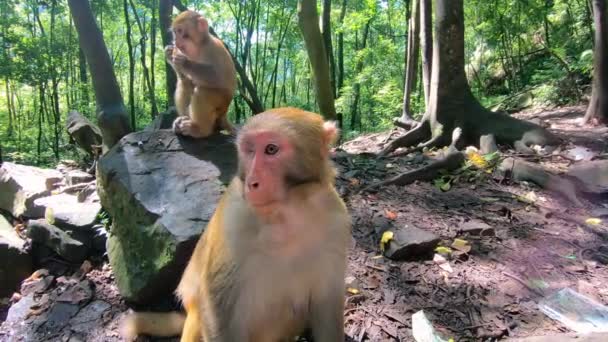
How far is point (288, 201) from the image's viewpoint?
1784 mm

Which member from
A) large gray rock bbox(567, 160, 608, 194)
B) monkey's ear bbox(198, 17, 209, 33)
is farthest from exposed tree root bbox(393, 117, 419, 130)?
monkey's ear bbox(198, 17, 209, 33)

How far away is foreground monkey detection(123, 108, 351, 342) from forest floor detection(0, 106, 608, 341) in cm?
86

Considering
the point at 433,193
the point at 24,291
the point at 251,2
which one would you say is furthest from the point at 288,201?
the point at 251,2

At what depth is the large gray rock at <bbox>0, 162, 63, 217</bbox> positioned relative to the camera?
5555mm

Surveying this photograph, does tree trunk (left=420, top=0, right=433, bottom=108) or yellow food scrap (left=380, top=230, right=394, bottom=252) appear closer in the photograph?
yellow food scrap (left=380, top=230, right=394, bottom=252)

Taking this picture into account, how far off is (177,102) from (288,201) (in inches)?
138

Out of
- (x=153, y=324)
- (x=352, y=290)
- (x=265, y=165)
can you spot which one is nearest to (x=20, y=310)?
(x=153, y=324)

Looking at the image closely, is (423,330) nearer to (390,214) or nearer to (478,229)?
(478,229)

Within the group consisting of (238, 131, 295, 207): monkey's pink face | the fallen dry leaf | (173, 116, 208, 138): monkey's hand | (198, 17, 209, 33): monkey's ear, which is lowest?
the fallen dry leaf

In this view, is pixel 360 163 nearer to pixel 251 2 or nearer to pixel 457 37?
pixel 457 37

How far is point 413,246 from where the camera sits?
3.44m

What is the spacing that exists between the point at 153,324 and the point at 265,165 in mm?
1652

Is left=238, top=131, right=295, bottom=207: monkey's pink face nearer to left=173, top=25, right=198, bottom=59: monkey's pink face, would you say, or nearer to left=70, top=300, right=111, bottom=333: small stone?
left=70, top=300, right=111, bottom=333: small stone

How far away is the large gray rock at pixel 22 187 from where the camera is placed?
5.55m
